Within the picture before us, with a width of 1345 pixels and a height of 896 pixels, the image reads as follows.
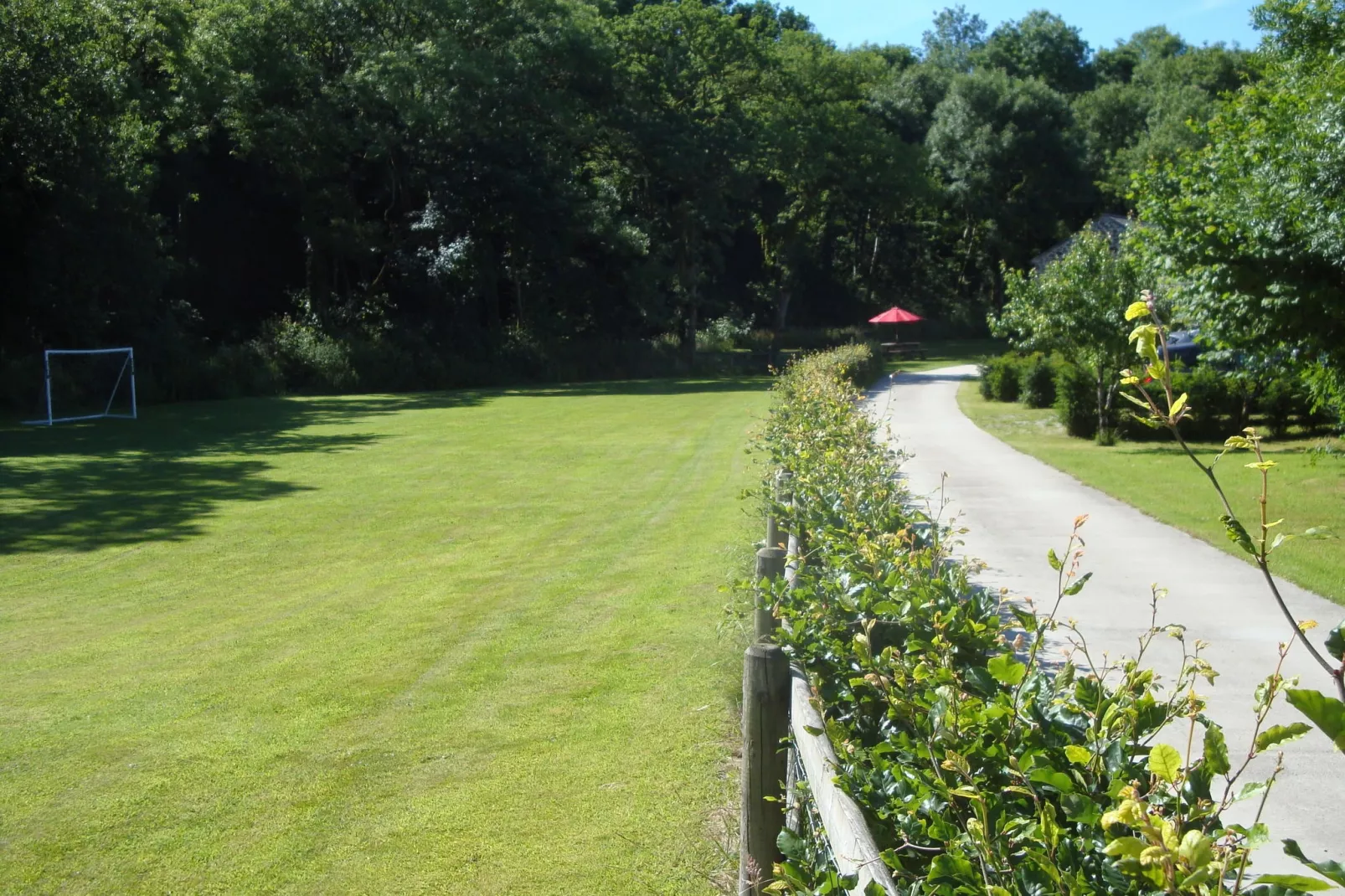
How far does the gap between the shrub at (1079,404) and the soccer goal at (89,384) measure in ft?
67.2

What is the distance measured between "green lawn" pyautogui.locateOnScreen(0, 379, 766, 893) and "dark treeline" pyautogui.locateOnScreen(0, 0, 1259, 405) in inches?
608

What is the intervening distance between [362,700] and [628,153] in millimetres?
38773

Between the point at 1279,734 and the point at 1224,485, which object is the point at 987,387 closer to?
the point at 1224,485

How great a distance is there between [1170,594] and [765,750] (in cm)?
599

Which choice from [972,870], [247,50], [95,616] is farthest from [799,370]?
[247,50]

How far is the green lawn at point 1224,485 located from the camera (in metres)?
10.1

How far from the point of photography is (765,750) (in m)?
3.79

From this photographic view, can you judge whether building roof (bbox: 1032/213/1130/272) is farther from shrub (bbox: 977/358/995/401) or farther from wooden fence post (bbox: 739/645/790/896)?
wooden fence post (bbox: 739/645/790/896)

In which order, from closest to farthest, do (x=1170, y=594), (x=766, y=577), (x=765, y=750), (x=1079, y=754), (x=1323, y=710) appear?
(x=1323, y=710), (x=1079, y=754), (x=765, y=750), (x=766, y=577), (x=1170, y=594)

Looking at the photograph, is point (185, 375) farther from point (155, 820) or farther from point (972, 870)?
point (972, 870)

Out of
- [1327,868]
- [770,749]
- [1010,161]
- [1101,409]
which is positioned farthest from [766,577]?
[1010,161]

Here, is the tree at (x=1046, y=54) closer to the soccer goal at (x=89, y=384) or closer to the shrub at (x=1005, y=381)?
the shrub at (x=1005, y=381)

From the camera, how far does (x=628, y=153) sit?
43.6m

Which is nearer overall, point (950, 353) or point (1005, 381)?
point (1005, 381)
